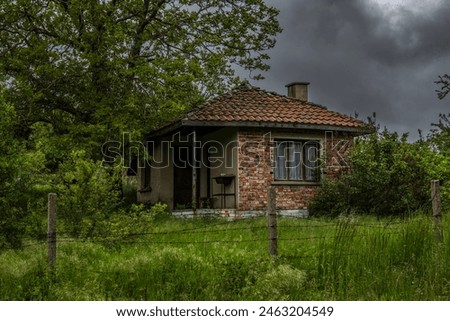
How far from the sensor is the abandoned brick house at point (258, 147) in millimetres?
19750

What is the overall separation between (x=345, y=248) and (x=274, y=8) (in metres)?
17.9

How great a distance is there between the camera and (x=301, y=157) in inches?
823

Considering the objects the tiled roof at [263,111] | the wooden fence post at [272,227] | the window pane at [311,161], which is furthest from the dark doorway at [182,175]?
the wooden fence post at [272,227]

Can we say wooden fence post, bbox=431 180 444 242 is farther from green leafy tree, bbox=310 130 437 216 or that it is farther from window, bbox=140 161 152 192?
window, bbox=140 161 152 192

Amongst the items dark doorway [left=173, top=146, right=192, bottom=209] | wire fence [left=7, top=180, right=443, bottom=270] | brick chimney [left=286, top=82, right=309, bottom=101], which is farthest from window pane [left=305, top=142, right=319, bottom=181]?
dark doorway [left=173, top=146, right=192, bottom=209]

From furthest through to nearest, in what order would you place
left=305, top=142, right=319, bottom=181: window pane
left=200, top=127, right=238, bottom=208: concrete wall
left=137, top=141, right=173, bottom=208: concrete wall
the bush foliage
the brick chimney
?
the brick chimney
left=137, top=141, right=173, bottom=208: concrete wall
left=305, top=142, right=319, bottom=181: window pane
left=200, top=127, right=238, bottom=208: concrete wall
the bush foliage

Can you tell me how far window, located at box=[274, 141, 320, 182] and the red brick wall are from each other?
0.33 meters

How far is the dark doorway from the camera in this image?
77.3 feet

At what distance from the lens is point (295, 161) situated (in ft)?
68.4

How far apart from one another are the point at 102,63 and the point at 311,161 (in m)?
8.10

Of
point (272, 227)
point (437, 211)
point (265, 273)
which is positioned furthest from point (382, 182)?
point (265, 273)

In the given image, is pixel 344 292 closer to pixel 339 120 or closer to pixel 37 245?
pixel 37 245

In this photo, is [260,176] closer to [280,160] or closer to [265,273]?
[280,160]
